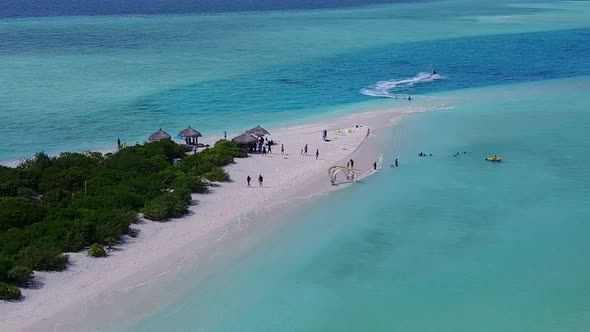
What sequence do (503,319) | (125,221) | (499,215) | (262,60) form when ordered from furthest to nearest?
(262,60) < (499,215) < (125,221) < (503,319)

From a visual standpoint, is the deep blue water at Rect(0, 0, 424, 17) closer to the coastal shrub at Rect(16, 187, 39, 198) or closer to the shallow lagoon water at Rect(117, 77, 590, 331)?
the coastal shrub at Rect(16, 187, 39, 198)

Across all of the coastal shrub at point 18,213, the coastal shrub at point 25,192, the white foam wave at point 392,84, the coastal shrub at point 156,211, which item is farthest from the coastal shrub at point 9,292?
the white foam wave at point 392,84

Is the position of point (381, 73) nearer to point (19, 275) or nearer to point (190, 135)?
point (190, 135)

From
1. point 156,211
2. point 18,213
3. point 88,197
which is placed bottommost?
point 156,211

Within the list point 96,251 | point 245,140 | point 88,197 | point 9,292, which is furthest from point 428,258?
point 245,140

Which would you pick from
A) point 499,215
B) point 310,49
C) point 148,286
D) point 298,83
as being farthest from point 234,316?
point 310,49

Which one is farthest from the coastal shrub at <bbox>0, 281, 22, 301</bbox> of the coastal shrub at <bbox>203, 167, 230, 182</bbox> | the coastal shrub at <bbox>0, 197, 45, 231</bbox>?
the coastal shrub at <bbox>203, 167, 230, 182</bbox>

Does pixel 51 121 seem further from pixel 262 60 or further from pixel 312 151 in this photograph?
pixel 262 60
